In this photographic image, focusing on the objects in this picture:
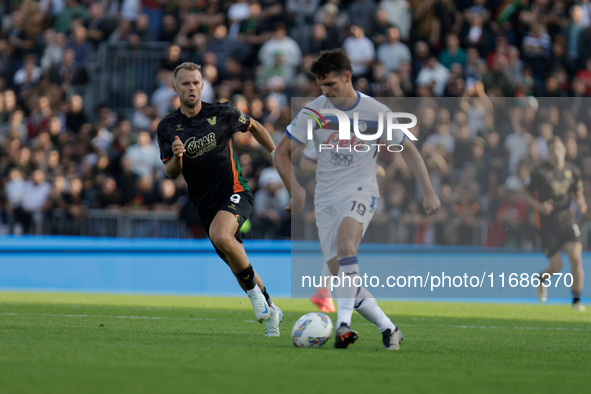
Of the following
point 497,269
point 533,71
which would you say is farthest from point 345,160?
point 533,71

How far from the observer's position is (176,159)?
8.62 metres

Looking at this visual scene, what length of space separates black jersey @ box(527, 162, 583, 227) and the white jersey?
736 centimetres

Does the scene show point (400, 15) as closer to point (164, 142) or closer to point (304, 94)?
point (304, 94)

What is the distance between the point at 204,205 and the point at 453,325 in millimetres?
3133

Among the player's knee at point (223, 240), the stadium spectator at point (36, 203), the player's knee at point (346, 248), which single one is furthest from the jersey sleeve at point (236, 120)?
the stadium spectator at point (36, 203)

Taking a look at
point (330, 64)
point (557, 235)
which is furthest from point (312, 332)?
point (557, 235)

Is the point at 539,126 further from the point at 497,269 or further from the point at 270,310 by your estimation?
the point at 270,310

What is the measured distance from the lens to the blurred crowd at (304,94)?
15734mm

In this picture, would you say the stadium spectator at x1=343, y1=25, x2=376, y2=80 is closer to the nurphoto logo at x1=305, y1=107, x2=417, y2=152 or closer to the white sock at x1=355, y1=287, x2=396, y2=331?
the nurphoto logo at x1=305, y1=107, x2=417, y2=152

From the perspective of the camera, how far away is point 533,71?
18812 millimetres

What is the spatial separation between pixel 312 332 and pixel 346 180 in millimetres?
1161

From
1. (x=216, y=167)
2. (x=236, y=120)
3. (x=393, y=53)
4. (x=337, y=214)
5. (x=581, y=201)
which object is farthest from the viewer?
(x=393, y=53)

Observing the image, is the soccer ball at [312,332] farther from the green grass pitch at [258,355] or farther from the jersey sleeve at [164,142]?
the jersey sleeve at [164,142]

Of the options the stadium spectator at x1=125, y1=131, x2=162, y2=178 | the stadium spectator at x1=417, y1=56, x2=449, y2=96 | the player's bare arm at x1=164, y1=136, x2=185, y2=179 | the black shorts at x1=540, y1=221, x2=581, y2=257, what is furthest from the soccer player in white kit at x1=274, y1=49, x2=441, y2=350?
the stadium spectator at x1=125, y1=131, x2=162, y2=178
